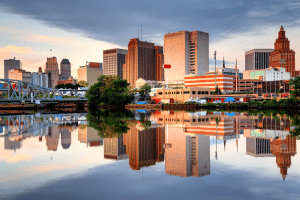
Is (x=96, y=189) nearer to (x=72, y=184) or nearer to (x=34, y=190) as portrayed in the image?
(x=72, y=184)

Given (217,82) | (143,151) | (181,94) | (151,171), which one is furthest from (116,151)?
(217,82)

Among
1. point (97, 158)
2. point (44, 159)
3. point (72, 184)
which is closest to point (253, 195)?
point (72, 184)

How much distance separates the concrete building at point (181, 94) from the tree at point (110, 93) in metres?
→ 17.0

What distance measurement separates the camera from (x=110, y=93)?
349 ft

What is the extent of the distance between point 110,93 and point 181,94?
100 feet

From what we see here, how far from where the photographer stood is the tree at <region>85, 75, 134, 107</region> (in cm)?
10669

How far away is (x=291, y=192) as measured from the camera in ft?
28.5

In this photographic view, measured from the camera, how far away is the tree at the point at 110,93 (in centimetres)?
10669

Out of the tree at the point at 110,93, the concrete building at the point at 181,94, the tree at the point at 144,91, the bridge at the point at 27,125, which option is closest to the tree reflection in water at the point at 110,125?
the bridge at the point at 27,125

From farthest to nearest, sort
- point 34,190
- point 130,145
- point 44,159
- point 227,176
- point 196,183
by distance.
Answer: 1. point 130,145
2. point 44,159
3. point 227,176
4. point 196,183
5. point 34,190

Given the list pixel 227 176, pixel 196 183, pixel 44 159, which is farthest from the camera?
pixel 44 159

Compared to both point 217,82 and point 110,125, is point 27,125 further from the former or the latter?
point 217,82

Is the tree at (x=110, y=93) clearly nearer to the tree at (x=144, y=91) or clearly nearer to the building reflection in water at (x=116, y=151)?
the tree at (x=144, y=91)

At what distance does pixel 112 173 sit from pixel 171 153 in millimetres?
4650
